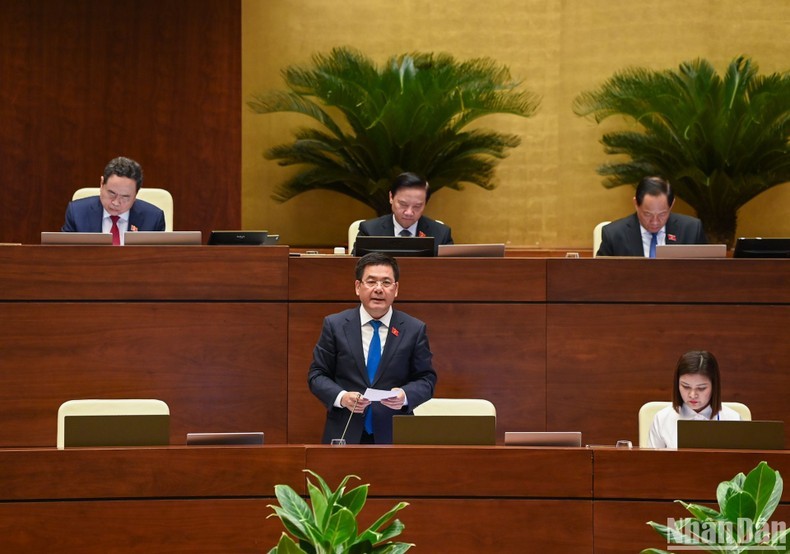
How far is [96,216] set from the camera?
22.2 ft

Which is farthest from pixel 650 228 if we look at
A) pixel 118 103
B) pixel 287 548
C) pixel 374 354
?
pixel 287 548

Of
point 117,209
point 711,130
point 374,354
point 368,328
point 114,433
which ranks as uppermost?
point 711,130

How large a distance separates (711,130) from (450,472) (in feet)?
17.1

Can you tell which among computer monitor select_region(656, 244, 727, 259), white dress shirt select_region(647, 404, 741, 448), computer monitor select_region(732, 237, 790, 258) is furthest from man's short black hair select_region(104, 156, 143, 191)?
computer monitor select_region(732, 237, 790, 258)

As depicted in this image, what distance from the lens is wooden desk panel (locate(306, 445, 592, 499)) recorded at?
4.38 meters

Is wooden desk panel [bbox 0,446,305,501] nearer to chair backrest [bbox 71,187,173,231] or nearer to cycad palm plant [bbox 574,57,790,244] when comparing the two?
chair backrest [bbox 71,187,173,231]

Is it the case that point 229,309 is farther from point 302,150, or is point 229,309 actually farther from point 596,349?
point 302,150

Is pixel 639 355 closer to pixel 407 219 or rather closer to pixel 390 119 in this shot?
pixel 407 219

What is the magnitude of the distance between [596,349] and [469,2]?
4.42 m

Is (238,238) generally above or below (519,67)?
below

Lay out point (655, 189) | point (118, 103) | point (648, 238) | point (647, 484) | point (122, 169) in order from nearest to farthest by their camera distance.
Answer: point (647, 484) < point (122, 169) < point (655, 189) < point (648, 238) < point (118, 103)

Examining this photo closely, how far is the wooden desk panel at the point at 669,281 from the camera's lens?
6.25 meters

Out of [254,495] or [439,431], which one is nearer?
[254,495]

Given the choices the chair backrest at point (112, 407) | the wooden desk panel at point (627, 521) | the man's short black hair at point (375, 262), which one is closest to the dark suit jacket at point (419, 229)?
the man's short black hair at point (375, 262)
